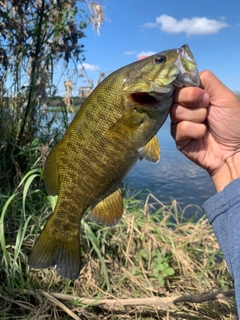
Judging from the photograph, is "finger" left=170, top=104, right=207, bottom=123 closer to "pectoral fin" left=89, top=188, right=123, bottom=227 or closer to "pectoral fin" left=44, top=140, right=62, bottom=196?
"pectoral fin" left=89, top=188, right=123, bottom=227

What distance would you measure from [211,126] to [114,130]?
0.69m

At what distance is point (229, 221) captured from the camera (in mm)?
1617

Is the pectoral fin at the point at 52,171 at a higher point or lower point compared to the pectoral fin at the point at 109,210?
higher

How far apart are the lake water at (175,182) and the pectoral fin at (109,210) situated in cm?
368

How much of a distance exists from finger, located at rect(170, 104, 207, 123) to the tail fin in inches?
31.0

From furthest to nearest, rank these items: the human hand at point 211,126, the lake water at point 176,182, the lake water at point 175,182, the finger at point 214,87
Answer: the lake water at point 175,182 < the lake water at point 176,182 < the finger at point 214,87 < the human hand at point 211,126

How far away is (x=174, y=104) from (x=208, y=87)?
0.26 metres

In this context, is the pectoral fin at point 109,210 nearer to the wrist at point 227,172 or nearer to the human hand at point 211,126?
the human hand at point 211,126

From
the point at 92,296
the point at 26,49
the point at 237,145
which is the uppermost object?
the point at 26,49

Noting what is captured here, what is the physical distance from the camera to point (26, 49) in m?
4.52

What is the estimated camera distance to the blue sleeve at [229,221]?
151cm

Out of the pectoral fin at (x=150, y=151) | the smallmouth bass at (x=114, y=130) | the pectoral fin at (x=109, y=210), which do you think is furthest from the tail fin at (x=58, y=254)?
the pectoral fin at (x=150, y=151)

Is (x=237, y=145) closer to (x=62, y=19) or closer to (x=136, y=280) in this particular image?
(x=136, y=280)

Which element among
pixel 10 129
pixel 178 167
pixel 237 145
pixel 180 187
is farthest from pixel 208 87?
pixel 178 167
